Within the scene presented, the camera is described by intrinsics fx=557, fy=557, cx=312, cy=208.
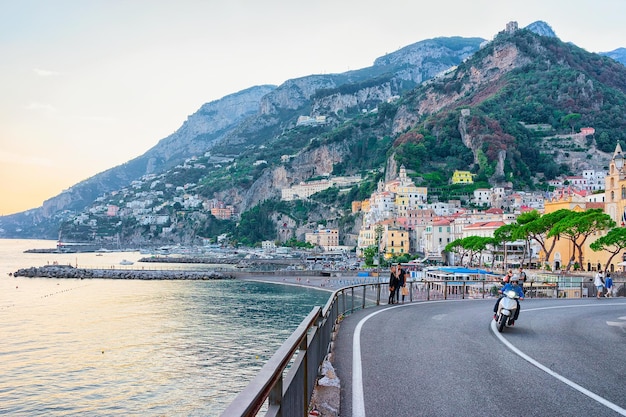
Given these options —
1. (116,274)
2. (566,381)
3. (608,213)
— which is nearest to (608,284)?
(566,381)

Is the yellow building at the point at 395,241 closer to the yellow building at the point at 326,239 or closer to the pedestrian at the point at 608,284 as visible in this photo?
the yellow building at the point at 326,239

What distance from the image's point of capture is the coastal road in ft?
21.2

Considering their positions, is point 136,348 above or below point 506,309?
below

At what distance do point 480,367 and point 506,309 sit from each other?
4.33 meters

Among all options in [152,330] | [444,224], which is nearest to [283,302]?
[152,330]

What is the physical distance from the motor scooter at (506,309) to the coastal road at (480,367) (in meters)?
0.25

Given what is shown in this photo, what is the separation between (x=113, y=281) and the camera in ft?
298

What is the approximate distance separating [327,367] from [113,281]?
8915cm

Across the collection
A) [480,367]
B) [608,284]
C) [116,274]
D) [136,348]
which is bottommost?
[116,274]

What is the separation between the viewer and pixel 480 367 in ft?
28.5

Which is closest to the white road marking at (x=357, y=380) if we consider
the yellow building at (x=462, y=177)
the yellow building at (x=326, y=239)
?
the yellow building at (x=462, y=177)

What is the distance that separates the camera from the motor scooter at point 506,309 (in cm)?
1259

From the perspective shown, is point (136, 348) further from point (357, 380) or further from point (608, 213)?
point (608, 213)

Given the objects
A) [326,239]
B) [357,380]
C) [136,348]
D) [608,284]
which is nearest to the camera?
[357,380]
